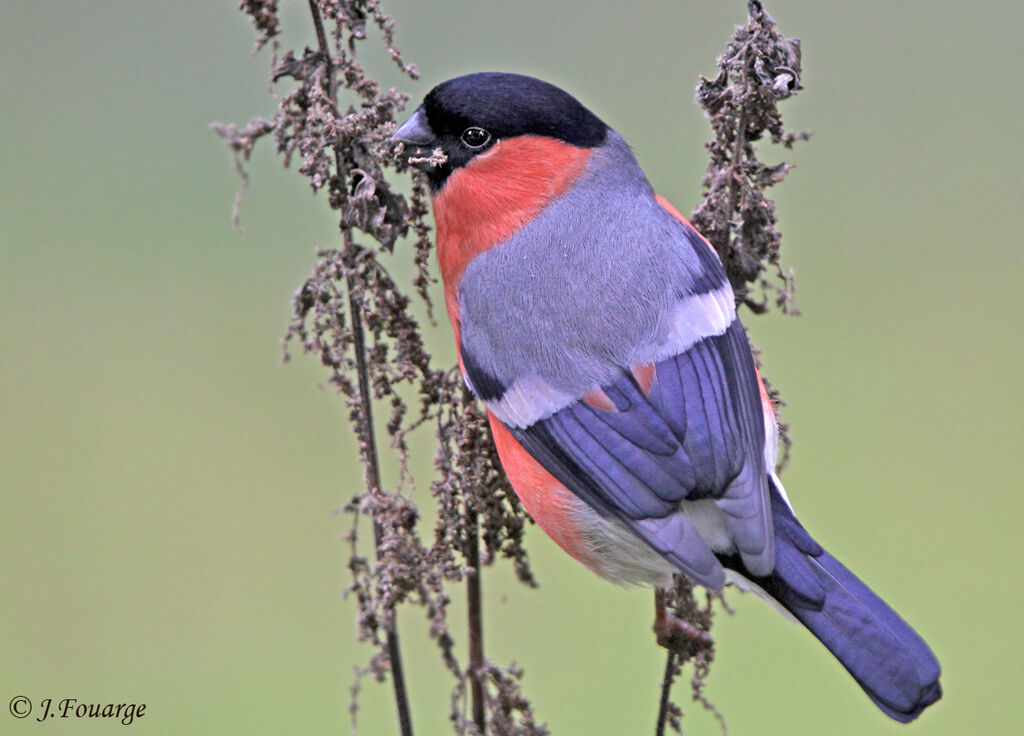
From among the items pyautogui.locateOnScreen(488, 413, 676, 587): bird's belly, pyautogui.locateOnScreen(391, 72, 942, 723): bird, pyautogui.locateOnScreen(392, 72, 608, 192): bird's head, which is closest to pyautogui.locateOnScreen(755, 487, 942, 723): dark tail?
pyautogui.locateOnScreen(391, 72, 942, 723): bird

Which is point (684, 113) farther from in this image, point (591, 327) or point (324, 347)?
point (324, 347)

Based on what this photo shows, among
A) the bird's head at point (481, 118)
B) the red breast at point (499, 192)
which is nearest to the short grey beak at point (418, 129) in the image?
the bird's head at point (481, 118)

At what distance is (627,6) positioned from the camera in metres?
5.85

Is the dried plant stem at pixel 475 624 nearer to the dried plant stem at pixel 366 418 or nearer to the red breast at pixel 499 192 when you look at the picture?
the dried plant stem at pixel 366 418

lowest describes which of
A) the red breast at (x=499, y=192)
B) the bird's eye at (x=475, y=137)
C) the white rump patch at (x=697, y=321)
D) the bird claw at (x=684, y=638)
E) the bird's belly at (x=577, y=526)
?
the bird claw at (x=684, y=638)

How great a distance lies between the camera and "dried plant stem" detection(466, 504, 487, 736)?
186cm

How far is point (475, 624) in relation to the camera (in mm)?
1923

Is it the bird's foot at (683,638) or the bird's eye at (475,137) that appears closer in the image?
the bird's foot at (683,638)

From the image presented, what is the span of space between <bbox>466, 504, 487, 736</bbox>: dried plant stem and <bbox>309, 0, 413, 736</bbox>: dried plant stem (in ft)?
0.33

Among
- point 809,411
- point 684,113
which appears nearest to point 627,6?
point 684,113

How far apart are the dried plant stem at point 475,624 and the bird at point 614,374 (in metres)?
0.34

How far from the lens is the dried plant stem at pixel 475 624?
186cm

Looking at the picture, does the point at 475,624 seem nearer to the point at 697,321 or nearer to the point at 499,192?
the point at 697,321

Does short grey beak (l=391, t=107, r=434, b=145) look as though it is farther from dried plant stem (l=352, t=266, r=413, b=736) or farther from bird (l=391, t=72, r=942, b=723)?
dried plant stem (l=352, t=266, r=413, b=736)
